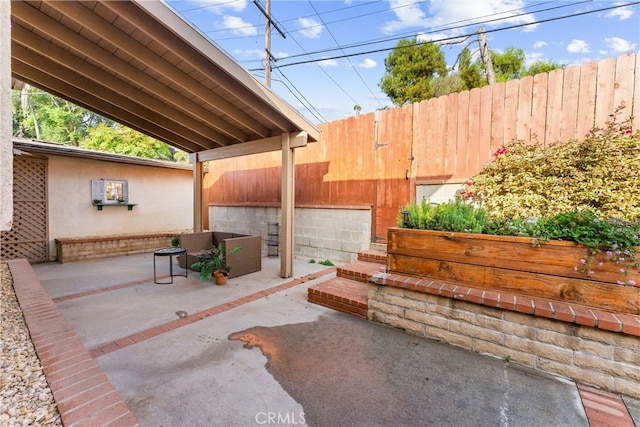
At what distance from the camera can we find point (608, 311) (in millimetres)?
2162

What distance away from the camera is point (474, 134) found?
15.1 feet

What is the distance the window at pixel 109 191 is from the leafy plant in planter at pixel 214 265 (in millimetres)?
4422

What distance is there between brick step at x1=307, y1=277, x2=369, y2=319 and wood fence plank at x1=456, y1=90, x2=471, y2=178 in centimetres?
264

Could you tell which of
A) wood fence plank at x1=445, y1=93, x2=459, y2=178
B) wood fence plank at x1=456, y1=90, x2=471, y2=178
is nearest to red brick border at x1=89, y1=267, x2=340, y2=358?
wood fence plank at x1=445, y1=93, x2=459, y2=178

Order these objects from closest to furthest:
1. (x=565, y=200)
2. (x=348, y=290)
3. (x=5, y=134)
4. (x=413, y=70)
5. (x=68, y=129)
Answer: (x=5, y=134), (x=565, y=200), (x=348, y=290), (x=413, y=70), (x=68, y=129)

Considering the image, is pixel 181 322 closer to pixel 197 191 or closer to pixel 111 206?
pixel 197 191

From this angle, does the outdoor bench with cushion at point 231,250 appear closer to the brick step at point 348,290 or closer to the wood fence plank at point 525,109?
the brick step at point 348,290

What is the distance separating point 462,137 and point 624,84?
1944mm

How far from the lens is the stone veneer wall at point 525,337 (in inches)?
79.3

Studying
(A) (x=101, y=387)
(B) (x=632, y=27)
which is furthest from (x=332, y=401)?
(B) (x=632, y=27)

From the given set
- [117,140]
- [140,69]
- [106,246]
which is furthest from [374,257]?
[117,140]

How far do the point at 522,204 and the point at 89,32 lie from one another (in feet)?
19.4

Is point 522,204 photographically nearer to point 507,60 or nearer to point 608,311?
point 608,311

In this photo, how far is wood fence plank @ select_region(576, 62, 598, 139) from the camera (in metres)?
3.74
